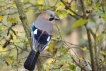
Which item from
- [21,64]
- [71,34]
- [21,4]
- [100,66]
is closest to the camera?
[100,66]

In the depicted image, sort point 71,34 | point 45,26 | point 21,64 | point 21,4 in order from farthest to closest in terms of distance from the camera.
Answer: point 71,34 < point 45,26 < point 21,64 < point 21,4

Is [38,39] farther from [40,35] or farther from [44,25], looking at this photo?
[44,25]

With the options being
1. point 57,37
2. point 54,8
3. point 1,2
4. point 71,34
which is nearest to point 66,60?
point 57,37

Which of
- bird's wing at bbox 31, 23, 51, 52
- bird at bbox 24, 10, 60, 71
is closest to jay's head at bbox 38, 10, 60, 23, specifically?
bird at bbox 24, 10, 60, 71

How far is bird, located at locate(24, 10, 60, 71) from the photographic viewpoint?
270 cm

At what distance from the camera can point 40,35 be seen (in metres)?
2.90

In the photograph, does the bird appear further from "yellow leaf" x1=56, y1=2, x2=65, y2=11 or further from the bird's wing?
"yellow leaf" x1=56, y1=2, x2=65, y2=11

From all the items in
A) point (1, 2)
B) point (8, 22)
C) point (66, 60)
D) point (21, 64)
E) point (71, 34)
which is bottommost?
point (71, 34)

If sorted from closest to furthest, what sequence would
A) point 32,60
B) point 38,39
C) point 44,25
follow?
point 32,60 < point 38,39 < point 44,25

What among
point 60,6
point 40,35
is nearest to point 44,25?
point 40,35

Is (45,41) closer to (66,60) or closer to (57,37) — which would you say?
(57,37)

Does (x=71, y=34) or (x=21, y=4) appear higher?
(x=21, y=4)

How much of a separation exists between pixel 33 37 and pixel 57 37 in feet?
0.73

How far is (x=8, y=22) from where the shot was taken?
281cm
